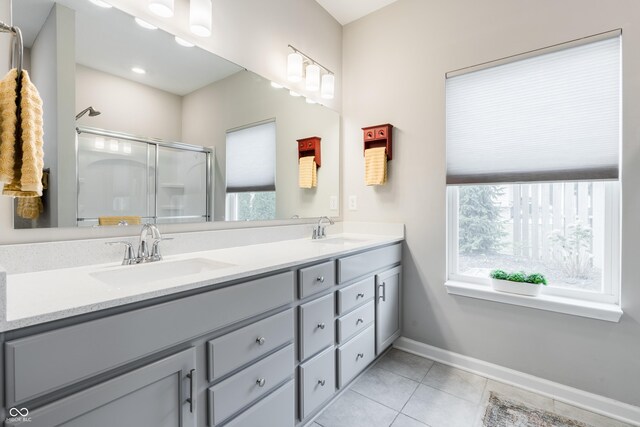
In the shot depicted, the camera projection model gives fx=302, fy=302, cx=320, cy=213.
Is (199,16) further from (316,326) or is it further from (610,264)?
(610,264)

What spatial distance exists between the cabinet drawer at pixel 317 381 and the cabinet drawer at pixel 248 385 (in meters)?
0.13

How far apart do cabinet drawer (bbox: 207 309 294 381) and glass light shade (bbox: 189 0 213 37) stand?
1.38 meters

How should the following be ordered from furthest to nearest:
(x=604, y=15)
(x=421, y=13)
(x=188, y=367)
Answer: (x=421, y=13) → (x=604, y=15) → (x=188, y=367)

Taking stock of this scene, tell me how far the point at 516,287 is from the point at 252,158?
1784 millimetres

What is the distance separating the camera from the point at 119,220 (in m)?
1.29

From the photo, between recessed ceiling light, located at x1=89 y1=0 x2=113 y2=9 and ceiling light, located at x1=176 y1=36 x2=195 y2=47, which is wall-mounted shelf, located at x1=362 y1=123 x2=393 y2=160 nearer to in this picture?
ceiling light, located at x1=176 y1=36 x2=195 y2=47

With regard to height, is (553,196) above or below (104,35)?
below

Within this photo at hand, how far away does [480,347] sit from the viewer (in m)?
1.97

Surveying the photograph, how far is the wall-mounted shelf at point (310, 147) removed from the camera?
220 cm

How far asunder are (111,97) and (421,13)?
6.82 ft

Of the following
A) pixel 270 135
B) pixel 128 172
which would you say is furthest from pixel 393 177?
pixel 128 172

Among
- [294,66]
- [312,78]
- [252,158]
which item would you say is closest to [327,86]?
[312,78]

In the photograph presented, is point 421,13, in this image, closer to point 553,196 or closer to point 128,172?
point 553,196

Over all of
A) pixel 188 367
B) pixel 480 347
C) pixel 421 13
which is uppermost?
pixel 421 13
